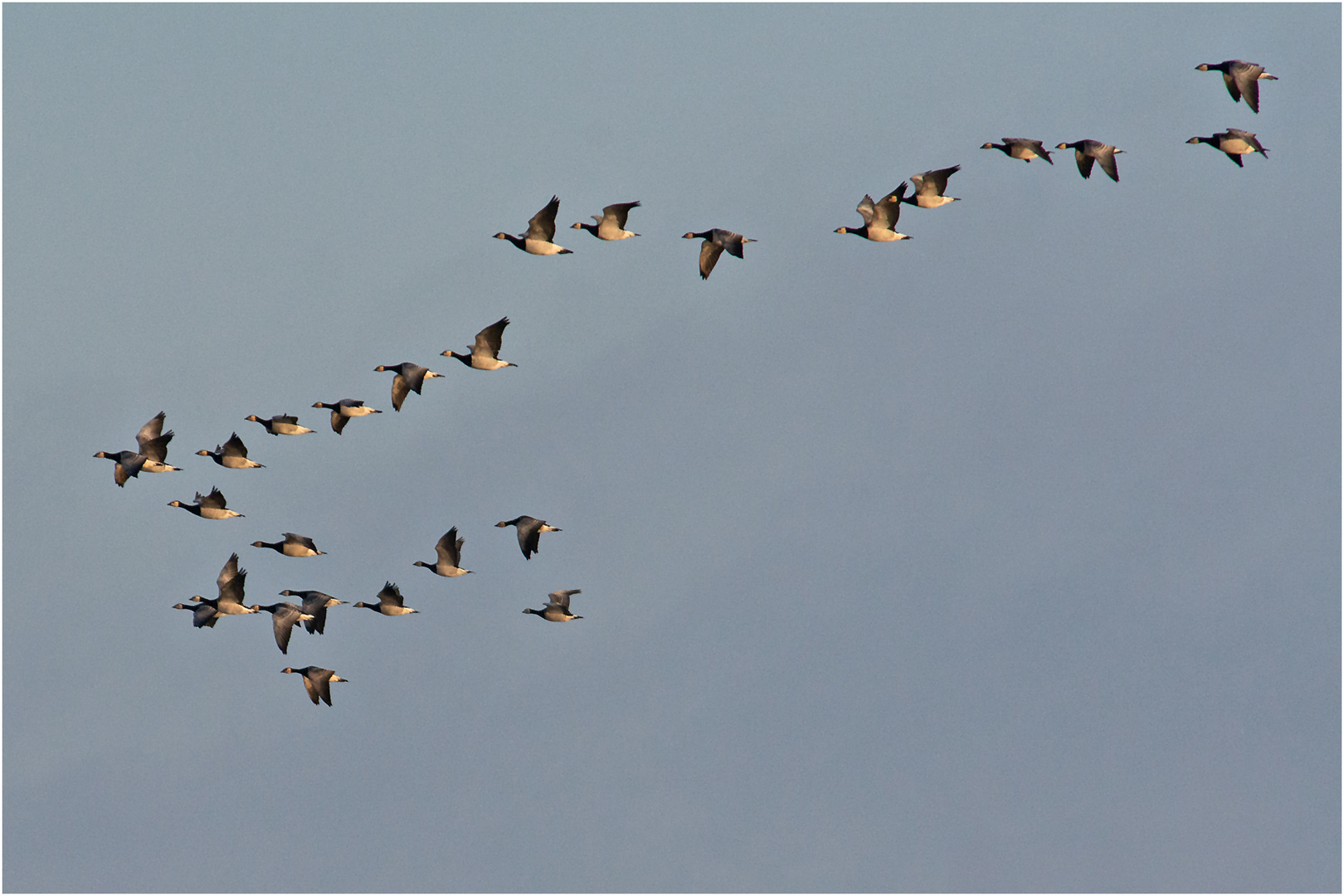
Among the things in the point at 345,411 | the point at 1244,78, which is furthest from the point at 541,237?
the point at 1244,78

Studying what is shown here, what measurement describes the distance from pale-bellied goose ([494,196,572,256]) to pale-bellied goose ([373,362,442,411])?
5.56 m

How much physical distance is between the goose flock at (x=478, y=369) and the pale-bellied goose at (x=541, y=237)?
25 mm

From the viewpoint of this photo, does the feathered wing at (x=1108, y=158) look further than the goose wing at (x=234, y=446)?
No

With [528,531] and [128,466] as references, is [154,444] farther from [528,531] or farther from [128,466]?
[528,531]

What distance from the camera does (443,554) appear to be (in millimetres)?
71062

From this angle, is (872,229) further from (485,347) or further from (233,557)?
(233,557)

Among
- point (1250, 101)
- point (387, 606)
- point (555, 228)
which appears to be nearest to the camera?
point (1250, 101)

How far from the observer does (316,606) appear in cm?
6969

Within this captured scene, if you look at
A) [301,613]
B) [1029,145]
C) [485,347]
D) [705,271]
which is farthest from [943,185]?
[301,613]

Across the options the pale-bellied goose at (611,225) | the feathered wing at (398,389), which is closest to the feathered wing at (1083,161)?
the pale-bellied goose at (611,225)

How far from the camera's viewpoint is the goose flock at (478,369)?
62.9 metres

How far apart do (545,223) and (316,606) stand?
50.5 ft

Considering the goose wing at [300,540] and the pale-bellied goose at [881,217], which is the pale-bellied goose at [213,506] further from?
the pale-bellied goose at [881,217]

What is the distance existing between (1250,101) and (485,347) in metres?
23.7
